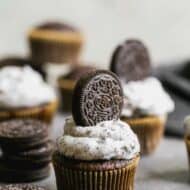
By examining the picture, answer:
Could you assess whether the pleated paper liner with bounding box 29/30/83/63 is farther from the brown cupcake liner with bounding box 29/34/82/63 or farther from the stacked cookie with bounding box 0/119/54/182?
the stacked cookie with bounding box 0/119/54/182

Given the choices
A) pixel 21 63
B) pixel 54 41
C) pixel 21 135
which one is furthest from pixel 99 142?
pixel 54 41

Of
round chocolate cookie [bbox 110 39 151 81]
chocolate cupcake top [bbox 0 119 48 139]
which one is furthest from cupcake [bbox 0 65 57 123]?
round chocolate cookie [bbox 110 39 151 81]

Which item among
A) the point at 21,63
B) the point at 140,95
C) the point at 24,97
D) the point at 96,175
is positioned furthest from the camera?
the point at 21,63

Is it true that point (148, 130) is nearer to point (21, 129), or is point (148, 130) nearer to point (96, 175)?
point (21, 129)

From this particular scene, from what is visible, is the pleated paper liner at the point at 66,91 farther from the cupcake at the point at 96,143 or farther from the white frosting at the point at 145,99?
the cupcake at the point at 96,143

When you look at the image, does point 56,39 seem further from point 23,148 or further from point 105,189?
point 105,189
